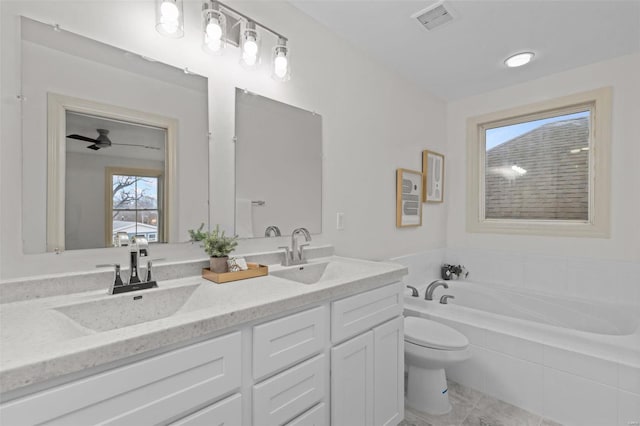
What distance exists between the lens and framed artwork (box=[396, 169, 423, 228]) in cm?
260

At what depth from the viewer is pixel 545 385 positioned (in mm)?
1730

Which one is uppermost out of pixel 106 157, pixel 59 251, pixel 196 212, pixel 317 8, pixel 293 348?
pixel 317 8

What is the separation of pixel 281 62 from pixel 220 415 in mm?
1615

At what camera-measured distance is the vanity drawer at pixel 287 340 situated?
3.08 ft

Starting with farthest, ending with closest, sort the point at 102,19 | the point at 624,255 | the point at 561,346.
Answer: the point at 624,255 < the point at 561,346 < the point at 102,19

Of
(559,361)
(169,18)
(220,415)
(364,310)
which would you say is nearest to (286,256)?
(364,310)

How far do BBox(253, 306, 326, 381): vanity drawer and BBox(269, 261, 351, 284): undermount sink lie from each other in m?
0.46

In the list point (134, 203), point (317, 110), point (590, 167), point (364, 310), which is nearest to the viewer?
point (134, 203)

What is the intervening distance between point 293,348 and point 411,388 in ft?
3.86

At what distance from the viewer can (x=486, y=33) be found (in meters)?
2.06

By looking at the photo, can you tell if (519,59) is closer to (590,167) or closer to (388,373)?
(590,167)

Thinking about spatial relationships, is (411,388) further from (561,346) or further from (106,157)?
(106,157)

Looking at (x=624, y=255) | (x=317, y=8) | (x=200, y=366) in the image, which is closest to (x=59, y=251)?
(x=200, y=366)

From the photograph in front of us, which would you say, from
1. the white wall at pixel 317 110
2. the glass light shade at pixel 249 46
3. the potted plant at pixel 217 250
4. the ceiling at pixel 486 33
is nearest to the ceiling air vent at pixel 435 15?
the ceiling at pixel 486 33
